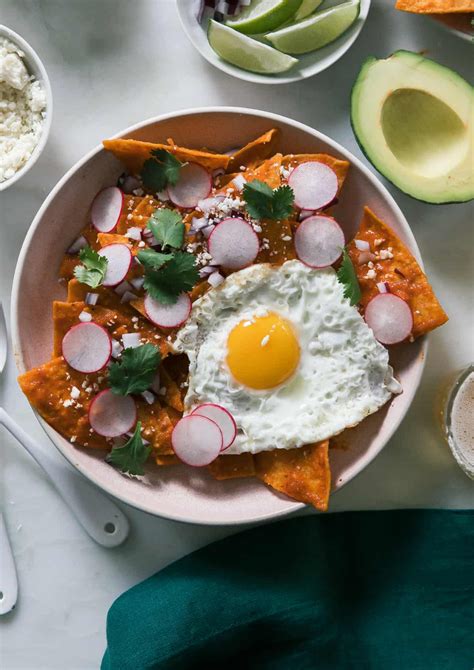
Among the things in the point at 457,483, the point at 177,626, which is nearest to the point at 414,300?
the point at 457,483

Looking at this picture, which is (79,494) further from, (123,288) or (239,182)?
(239,182)

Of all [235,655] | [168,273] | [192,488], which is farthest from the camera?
[235,655]

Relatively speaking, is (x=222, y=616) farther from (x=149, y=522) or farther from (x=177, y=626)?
(x=149, y=522)

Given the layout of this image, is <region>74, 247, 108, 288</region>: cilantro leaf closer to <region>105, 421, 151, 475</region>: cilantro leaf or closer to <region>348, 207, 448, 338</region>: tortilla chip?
<region>105, 421, 151, 475</region>: cilantro leaf

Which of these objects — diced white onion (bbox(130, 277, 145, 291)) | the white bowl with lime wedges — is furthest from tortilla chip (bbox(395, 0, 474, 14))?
diced white onion (bbox(130, 277, 145, 291))

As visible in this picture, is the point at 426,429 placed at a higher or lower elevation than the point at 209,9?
lower

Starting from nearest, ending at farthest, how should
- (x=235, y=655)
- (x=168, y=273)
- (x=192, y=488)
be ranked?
(x=168, y=273) → (x=192, y=488) → (x=235, y=655)
